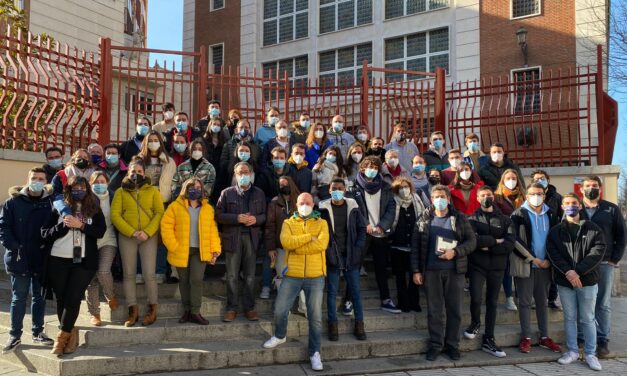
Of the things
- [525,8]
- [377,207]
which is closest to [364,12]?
[525,8]

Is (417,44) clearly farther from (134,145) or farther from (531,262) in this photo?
(531,262)

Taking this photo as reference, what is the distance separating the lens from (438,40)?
21547 millimetres

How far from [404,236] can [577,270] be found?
207 centimetres

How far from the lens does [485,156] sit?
8617mm

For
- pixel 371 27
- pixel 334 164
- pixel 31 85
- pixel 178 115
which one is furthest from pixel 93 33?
pixel 334 164

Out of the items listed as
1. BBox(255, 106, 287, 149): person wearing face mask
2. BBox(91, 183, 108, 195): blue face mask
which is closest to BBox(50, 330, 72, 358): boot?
BBox(91, 183, 108, 195): blue face mask

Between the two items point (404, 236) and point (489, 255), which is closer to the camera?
point (489, 255)

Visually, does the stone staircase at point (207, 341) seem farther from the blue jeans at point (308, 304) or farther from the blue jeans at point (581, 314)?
the blue jeans at point (581, 314)

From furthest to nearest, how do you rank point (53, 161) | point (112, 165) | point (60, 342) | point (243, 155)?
point (243, 155)
point (112, 165)
point (53, 161)
point (60, 342)

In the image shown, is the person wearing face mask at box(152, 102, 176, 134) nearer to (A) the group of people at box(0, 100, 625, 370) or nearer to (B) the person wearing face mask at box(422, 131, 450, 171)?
(A) the group of people at box(0, 100, 625, 370)

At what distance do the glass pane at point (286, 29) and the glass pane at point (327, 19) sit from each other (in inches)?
63.9

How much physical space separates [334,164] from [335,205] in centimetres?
116

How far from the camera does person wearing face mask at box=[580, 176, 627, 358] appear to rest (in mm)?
6410

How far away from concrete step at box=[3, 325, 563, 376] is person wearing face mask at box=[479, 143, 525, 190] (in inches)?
95.7
